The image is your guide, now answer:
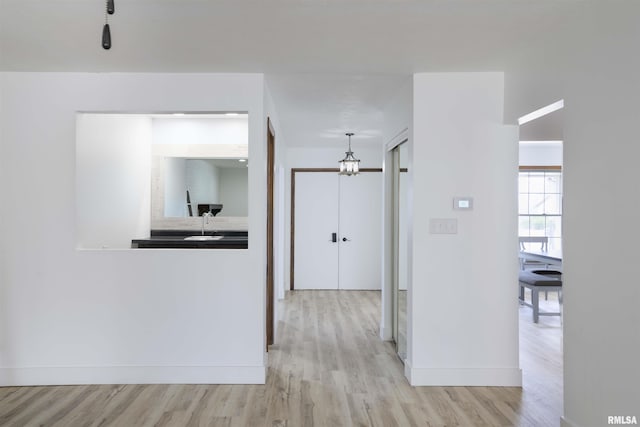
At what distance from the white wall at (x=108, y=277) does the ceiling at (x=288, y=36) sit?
20 centimetres

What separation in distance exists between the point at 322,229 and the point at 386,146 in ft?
10.5

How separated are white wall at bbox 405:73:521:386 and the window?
536 centimetres

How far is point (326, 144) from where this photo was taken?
709 cm

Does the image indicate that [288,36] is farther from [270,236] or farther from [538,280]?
[538,280]

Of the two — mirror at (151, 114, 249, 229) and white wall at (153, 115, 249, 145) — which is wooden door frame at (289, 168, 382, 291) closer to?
mirror at (151, 114, 249, 229)

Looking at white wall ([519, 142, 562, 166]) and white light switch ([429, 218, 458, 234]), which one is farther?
white wall ([519, 142, 562, 166])

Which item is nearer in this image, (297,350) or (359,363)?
(359,363)

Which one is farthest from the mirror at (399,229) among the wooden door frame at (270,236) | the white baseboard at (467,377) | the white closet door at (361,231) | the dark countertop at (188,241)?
the white closet door at (361,231)

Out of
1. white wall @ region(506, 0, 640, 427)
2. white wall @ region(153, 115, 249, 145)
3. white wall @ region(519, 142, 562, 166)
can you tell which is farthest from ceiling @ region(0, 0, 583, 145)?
white wall @ region(519, 142, 562, 166)

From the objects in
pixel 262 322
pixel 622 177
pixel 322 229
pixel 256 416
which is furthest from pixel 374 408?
pixel 322 229

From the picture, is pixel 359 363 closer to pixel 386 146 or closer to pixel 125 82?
pixel 386 146

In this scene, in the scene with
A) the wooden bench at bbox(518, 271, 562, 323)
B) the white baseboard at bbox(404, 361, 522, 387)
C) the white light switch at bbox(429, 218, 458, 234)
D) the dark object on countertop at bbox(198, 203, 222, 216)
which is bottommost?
the white baseboard at bbox(404, 361, 522, 387)

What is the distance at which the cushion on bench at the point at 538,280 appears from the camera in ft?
17.4

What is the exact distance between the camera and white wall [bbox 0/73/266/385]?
3293 millimetres
